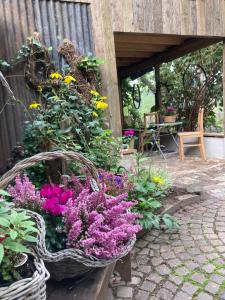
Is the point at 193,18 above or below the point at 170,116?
above

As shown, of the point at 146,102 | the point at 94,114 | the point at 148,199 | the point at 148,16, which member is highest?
the point at 148,16

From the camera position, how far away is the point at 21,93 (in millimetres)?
2771

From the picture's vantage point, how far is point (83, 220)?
124cm

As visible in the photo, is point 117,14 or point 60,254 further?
point 117,14

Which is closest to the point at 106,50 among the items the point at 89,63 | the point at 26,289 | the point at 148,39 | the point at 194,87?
the point at 89,63

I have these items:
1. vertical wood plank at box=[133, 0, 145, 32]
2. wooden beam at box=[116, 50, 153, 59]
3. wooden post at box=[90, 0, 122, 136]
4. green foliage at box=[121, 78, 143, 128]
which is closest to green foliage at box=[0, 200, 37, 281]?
wooden post at box=[90, 0, 122, 136]

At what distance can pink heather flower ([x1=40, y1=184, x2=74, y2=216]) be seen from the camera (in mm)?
1276

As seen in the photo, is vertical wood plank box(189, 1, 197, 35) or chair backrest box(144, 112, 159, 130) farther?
chair backrest box(144, 112, 159, 130)

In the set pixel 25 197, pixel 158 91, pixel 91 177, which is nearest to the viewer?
pixel 25 197

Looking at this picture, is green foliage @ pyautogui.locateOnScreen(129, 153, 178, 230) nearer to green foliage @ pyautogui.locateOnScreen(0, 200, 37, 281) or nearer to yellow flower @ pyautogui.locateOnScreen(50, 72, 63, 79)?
yellow flower @ pyautogui.locateOnScreen(50, 72, 63, 79)

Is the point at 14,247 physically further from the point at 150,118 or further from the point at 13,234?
the point at 150,118

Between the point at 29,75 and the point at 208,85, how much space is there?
4324mm

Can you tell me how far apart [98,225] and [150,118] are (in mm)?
5832

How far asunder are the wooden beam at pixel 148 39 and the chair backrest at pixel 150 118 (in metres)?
1.80
